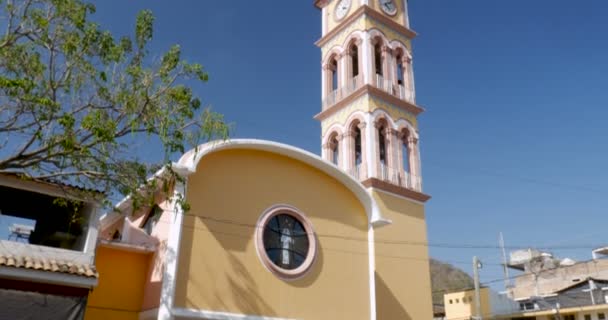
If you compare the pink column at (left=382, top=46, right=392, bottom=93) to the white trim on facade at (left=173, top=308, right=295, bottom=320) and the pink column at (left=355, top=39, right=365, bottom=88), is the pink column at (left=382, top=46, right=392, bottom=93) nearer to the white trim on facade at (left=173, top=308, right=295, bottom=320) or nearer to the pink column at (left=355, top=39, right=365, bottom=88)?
the pink column at (left=355, top=39, right=365, bottom=88)

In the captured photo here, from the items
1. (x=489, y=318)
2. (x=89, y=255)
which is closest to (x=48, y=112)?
(x=89, y=255)

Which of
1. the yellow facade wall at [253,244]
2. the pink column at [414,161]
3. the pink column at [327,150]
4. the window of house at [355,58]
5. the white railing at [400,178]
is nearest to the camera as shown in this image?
the yellow facade wall at [253,244]

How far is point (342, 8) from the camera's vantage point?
70.2 ft

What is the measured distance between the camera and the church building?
38.3ft

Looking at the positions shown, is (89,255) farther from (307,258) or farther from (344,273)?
(344,273)

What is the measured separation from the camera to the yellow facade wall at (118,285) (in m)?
11.3

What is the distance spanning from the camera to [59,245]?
37.8 ft

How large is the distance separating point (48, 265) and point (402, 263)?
10.2 meters

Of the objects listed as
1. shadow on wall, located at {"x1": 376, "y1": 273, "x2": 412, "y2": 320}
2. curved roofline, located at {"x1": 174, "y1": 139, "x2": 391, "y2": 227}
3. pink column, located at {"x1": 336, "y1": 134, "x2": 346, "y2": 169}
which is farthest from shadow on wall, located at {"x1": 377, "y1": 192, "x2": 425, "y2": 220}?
shadow on wall, located at {"x1": 376, "y1": 273, "x2": 412, "y2": 320}

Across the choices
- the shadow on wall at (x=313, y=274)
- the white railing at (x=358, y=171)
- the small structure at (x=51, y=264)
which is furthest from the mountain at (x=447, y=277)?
the small structure at (x=51, y=264)

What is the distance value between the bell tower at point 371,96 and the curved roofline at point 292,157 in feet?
5.18

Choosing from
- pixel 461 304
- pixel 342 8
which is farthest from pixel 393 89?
pixel 461 304

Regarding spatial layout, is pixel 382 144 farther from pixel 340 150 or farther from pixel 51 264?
pixel 51 264

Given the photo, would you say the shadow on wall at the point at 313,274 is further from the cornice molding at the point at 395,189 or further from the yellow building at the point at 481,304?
the yellow building at the point at 481,304
